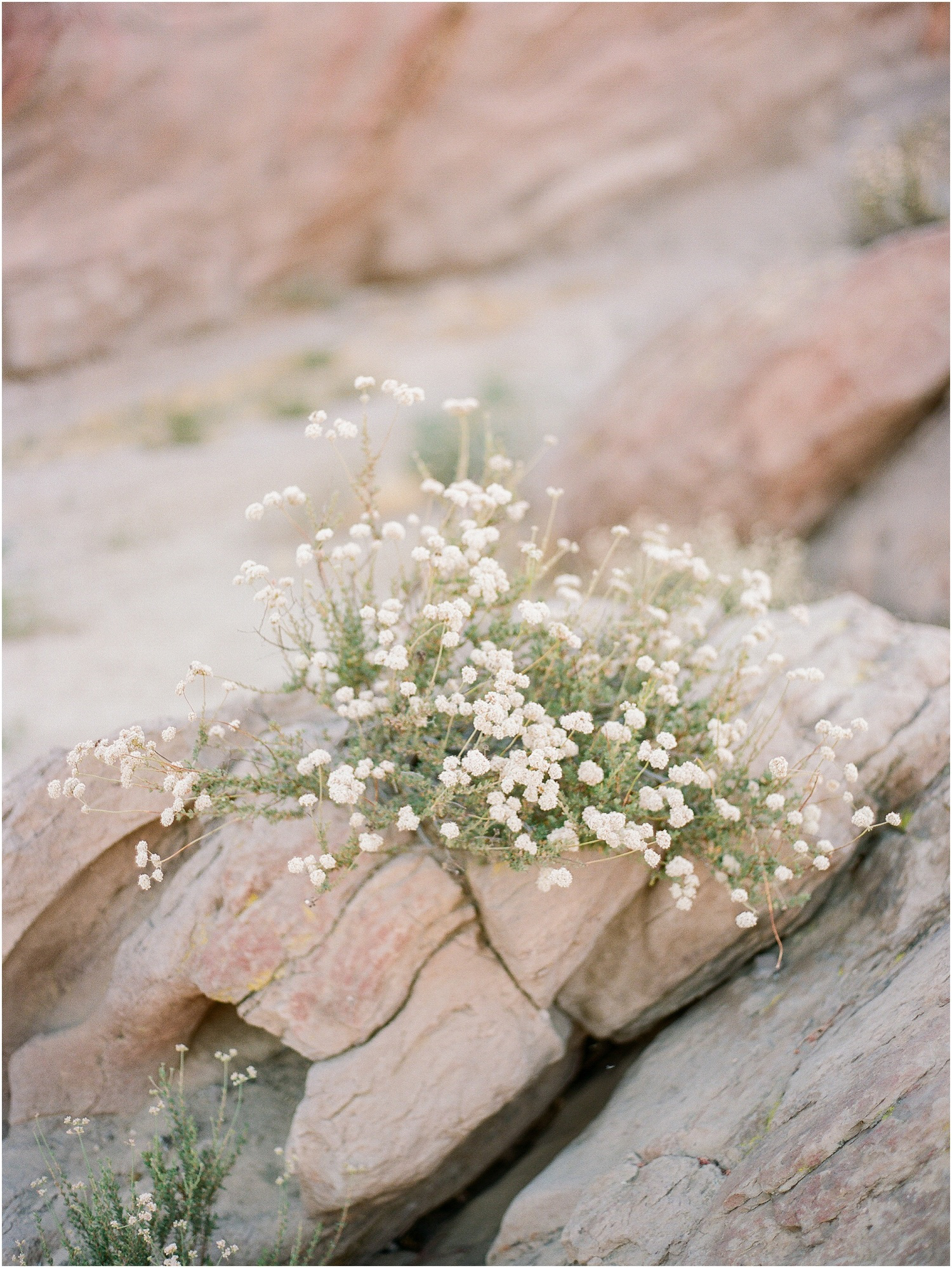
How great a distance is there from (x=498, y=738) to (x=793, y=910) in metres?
1.37

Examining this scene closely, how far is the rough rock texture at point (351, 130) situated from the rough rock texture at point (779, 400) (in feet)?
19.3

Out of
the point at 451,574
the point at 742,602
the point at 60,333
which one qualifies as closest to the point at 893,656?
the point at 742,602

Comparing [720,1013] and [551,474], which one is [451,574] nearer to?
[720,1013]

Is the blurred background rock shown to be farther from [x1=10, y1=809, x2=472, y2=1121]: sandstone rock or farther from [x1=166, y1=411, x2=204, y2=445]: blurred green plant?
[x1=10, y1=809, x2=472, y2=1121]: sandstone rock

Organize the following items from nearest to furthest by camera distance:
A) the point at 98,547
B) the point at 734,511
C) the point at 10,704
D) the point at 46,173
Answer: the point at 10,704 < the point at 734,511 < the point at 98,547 < the point at 46,173

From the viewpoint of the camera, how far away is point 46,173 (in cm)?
933

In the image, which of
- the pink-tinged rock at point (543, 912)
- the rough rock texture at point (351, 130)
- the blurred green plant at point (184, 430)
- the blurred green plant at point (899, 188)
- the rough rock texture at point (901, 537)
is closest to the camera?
the pink-tinged rock at point (543, 912)

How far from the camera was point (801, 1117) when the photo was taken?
2625 millimetres

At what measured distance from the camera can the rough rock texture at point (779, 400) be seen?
604 cm

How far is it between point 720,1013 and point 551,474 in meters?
4.77

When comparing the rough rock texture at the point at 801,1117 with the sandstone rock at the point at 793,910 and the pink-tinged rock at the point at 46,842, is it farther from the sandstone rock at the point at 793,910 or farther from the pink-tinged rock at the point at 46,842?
the pink-tinged rock at the point at 46,842

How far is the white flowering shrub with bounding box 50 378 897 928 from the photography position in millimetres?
2707

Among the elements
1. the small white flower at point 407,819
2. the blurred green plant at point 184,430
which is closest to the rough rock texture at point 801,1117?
the small white flower at point 407,819

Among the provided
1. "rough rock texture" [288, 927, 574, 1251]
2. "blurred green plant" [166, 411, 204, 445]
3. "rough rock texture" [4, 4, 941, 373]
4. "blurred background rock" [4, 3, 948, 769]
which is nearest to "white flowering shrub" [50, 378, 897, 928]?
"rough rock texture" [288, 927, 574, 1251]
